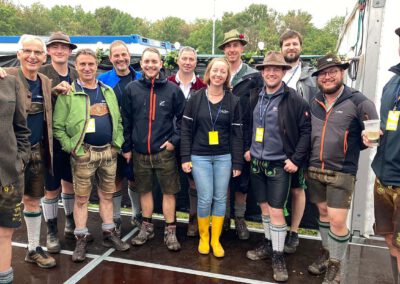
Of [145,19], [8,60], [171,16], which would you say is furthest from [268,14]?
[8,60]

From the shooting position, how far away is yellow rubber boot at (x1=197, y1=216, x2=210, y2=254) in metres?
3.48

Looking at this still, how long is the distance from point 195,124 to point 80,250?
1.58 m

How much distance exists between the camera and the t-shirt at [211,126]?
3.27 metres

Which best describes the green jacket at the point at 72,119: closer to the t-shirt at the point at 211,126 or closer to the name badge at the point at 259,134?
the t-shirt at the point at 211,126

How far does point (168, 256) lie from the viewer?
349cm

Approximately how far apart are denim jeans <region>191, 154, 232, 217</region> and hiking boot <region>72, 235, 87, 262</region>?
3.78 ft

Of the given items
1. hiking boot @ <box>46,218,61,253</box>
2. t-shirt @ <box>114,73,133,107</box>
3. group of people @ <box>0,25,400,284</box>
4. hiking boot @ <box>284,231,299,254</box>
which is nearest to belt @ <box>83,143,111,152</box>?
group of people @ <box>0,25,400,284</box>

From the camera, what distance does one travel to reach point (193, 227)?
13.0 ft

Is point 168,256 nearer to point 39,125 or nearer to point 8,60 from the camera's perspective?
point 39,125

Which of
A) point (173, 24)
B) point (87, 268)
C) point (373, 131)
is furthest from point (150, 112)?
point (173, 24)

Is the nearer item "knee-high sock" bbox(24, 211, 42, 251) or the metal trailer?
"knee-high sock" bbox(24, 211, 42, 251)

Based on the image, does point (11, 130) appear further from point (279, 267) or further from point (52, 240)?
point (279, 267)

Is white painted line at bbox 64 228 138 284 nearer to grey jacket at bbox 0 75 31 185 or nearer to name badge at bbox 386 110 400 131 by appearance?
grey jacket at bbox 0 75 31 185

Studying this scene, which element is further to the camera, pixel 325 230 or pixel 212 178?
pixel 212 178
